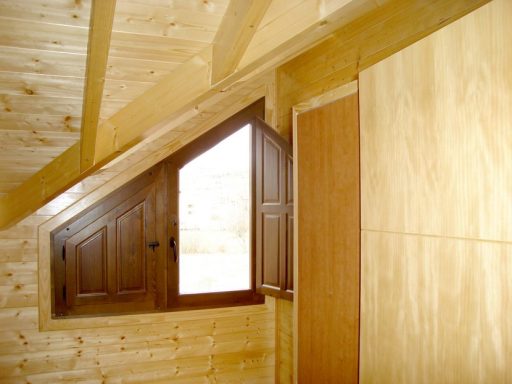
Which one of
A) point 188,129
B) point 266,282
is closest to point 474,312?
point 266,282

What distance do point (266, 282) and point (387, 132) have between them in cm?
179

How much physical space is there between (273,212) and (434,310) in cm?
175

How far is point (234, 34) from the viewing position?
1.64 meters

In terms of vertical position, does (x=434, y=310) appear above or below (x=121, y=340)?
above

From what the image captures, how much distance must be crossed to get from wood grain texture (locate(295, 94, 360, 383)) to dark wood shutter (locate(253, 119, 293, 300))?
20.3 inches

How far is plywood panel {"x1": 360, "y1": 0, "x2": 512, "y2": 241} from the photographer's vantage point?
4.03 feet

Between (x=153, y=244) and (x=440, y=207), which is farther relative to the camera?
(x=153, y=244)

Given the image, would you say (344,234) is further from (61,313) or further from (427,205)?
(61,313)

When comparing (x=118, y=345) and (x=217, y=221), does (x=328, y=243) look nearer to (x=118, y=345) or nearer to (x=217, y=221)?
(x=118, y=345)

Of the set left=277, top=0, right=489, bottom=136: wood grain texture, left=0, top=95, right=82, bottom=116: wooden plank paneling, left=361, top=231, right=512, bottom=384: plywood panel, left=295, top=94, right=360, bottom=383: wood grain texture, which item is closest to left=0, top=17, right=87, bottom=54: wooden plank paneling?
left=0, top=95, right=82, bottom=116: wooden plank paneling

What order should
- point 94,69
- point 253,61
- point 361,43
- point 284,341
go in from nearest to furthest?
point 94,69, point 253,61, point 361,43, point 284,341

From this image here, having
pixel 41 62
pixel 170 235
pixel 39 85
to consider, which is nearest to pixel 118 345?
pixel 170 235

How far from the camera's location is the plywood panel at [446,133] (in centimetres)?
123

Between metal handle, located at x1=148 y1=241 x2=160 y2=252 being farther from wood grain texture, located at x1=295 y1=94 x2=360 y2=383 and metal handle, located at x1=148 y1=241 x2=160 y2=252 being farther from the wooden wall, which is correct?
wood grain texture, located at x1=295 y1=94 x2=360 y2=383
